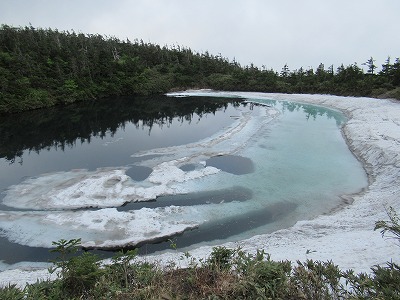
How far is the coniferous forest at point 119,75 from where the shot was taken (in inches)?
1727

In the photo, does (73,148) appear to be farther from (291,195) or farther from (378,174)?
(378,174)

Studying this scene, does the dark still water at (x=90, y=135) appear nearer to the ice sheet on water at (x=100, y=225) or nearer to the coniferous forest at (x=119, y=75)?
the ice sheet on water at (x=100, y=225)

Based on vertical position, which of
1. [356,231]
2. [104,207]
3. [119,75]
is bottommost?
[104,207]

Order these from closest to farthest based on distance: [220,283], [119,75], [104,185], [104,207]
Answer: [220,283] → [104,207] → [104,185] → [119,75]

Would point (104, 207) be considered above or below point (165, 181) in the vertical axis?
below

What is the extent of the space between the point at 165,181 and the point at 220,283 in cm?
1081

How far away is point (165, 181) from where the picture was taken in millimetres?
16234

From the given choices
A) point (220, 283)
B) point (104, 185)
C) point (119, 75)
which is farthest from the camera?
point (119, 75)

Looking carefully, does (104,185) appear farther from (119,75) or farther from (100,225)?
(119,75)

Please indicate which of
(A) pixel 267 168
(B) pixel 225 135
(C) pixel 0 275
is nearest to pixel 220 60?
(B) pixel 225 135

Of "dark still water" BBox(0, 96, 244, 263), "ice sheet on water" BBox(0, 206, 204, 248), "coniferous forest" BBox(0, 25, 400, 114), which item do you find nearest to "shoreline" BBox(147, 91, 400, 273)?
"ice sheet on water" BBox(0, 206, 204, 248)

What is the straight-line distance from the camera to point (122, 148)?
24.4m

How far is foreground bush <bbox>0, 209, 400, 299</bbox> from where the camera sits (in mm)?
5121

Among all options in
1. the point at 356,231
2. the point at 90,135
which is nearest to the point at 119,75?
the point at 90,135
